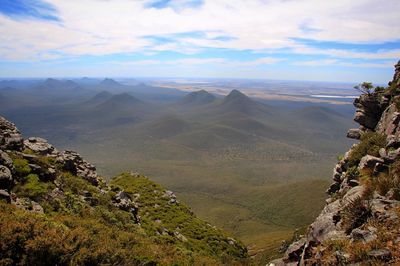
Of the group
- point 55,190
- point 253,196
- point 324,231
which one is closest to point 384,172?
point 324,231

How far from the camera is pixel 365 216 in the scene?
13.9 meters

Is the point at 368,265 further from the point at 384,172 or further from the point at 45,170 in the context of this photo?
the point at 45,170

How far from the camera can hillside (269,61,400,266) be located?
11.1 meters

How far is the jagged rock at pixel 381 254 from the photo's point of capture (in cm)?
1032

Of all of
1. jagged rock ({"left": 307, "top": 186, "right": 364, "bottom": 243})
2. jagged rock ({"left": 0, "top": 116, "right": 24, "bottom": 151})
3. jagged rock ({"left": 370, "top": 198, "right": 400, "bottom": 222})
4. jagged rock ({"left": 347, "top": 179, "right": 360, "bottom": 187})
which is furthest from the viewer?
jagged rock ({"left": 0, "top": 116, "right": 24, "bottom": 151})

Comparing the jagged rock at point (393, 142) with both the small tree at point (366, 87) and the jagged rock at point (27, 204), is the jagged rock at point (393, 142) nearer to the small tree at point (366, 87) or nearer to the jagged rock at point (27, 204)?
the small tree at point (366, 87)

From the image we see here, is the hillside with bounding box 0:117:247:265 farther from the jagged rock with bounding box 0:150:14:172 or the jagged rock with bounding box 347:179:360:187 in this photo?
the jagged rock with bounding box 347:179:360:187

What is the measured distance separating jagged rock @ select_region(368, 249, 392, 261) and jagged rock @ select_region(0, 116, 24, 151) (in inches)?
881

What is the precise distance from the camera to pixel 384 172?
17172 mm

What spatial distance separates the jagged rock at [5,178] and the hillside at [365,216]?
15.6m

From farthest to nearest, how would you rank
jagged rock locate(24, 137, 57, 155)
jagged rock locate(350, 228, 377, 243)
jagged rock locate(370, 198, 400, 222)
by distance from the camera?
jagged rock locate(24, 137, 57, 155) < jagged rock locate(370, 198, 400, 222) < jagged rock locate(350, 228, 377, 243)

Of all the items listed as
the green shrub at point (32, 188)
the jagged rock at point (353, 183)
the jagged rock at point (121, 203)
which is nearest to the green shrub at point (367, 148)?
the jagged rock at point (353, 183)

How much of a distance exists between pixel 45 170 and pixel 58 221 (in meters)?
6.77

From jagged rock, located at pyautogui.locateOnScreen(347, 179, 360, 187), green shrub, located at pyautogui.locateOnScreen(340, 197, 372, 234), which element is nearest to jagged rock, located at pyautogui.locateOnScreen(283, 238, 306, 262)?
green shrub, located at pyautogui.locateOnScreen(340, 197, 372, 234)
